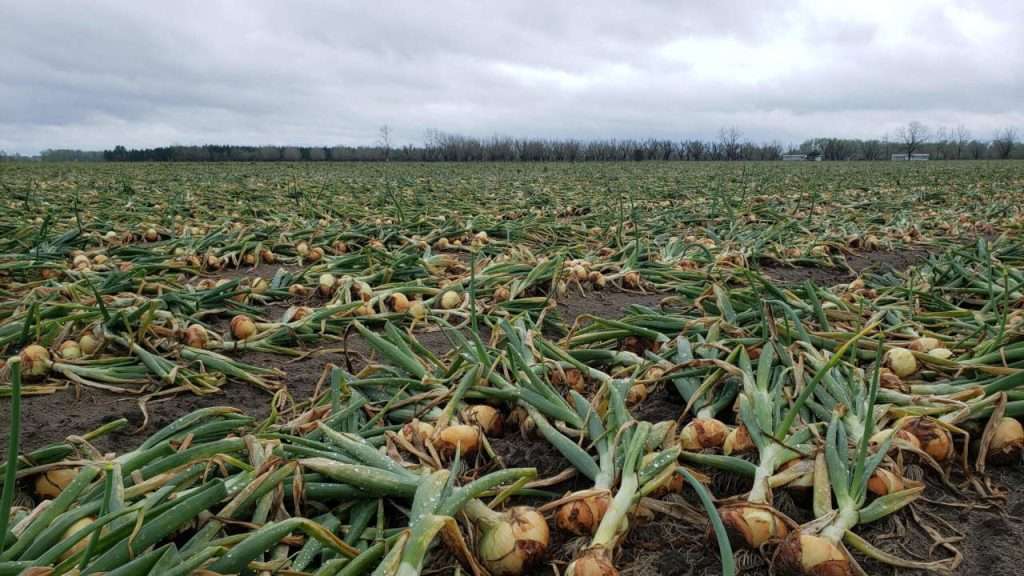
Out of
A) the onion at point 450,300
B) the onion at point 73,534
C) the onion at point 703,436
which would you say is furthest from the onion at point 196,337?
the onion at point 703,436

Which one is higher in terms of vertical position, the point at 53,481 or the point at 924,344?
the point at 924,344

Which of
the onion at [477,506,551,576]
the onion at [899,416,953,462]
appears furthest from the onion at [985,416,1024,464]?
the onion at [477,506,551,576]

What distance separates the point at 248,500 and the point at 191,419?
24.6 inches

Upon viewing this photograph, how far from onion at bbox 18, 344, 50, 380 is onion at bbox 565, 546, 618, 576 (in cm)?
226

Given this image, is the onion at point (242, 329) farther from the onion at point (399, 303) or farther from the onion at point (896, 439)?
the onion at point (896, 439)

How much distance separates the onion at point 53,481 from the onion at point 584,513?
46.9 inches

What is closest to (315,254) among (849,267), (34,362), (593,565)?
(34,362)

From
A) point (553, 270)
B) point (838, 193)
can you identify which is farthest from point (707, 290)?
point (838, 193)

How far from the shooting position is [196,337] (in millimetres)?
2852

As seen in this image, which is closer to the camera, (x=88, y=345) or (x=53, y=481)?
(x=53, y=481)

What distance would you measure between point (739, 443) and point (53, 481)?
1.69m

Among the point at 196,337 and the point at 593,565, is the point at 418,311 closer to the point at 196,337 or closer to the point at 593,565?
the point at 196,337

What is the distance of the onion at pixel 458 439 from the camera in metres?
1.72

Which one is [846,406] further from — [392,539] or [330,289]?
[330,289]
